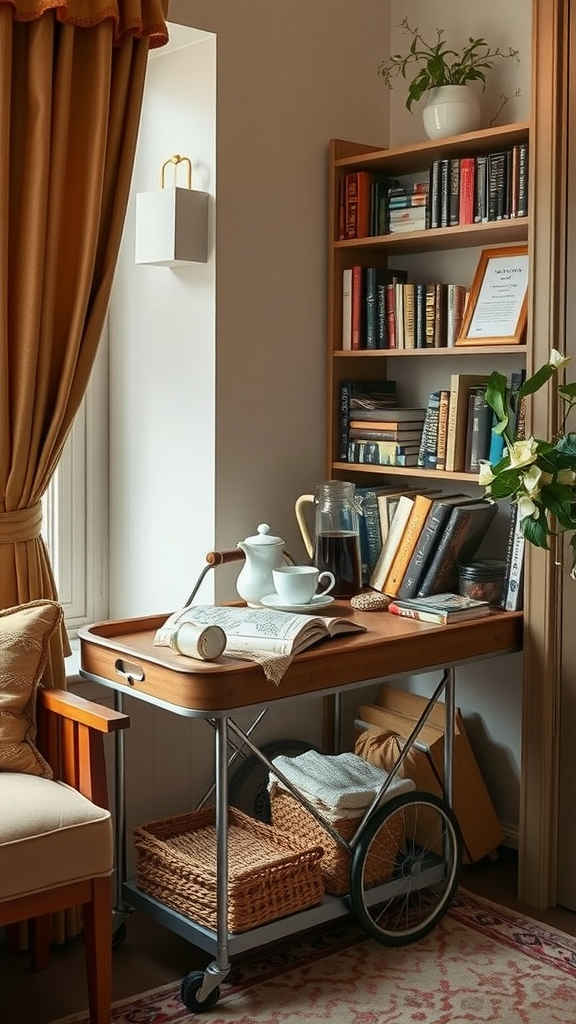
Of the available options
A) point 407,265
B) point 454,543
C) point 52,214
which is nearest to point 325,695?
point 454,543

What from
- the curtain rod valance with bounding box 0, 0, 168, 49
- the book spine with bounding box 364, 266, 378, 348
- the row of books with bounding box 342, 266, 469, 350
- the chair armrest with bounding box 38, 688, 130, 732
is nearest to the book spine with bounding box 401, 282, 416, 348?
the row of books with bounding box 342, 266, 469, 350

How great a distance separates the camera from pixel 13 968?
2.73 m

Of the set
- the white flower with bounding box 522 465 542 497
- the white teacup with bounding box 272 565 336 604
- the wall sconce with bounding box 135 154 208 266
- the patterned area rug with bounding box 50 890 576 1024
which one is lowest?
the patterned area rug with bounding box 50 890 576 1024

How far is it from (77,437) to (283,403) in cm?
61

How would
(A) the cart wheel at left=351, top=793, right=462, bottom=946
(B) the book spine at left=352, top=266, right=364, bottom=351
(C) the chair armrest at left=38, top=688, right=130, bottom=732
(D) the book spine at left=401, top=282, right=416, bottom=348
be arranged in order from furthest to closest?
(B) the book spine at left=352, top=266, right=364, bottom=351, (D) the book spine at left=401, top=282, right=416, bottom=348, (A) the cart wheel at left=351, top=793, right=462, bottom=946, (C) the chair armrest at left=38, top=688, right=130, bottom=732

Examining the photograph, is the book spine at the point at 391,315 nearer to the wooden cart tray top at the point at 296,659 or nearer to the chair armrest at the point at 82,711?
Answer: the wooden cart tray top at the point at 296,659

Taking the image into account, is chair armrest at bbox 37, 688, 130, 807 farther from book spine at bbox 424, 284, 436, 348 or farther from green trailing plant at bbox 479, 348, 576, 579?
book spine at bbox 424, 284, 436, 348

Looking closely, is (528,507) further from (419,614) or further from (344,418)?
(344,418)

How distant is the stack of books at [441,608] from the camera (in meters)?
2.90

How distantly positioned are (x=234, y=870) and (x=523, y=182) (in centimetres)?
177

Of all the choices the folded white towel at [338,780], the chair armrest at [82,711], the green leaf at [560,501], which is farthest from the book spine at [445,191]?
the chair armrest at [82,711]

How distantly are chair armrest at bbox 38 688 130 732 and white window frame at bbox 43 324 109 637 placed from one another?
0.79 meters

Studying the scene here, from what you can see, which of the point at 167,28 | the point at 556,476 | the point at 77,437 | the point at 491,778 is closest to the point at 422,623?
the point at 556,476

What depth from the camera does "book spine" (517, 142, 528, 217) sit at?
9.59 ft
